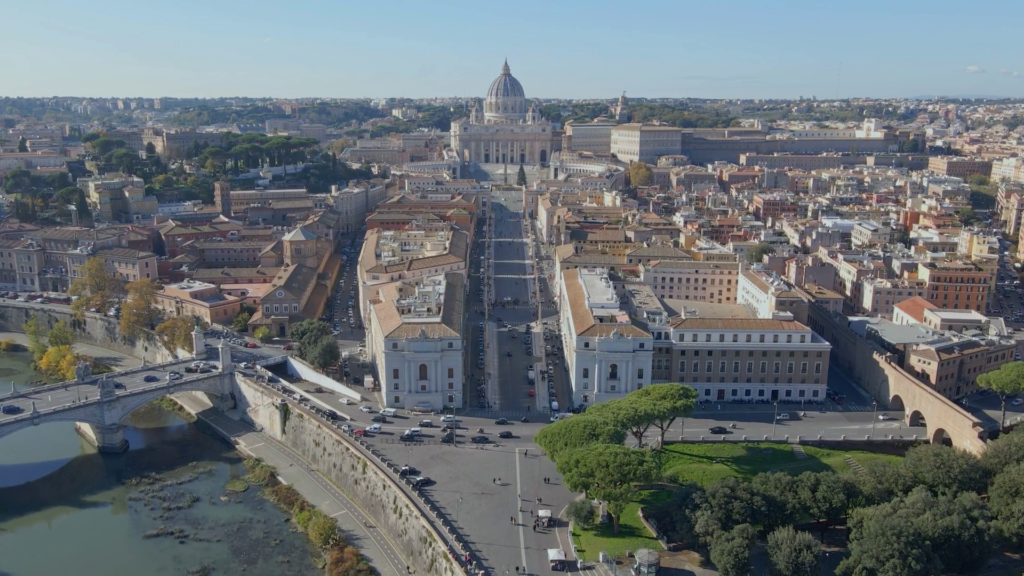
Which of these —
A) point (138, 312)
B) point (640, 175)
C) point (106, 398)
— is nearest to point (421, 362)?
point (106, 398)

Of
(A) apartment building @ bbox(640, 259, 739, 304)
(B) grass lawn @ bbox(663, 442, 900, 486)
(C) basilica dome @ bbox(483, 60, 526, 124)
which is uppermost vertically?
(C) basilica dome @ bbox(483, 60, 526, 124)

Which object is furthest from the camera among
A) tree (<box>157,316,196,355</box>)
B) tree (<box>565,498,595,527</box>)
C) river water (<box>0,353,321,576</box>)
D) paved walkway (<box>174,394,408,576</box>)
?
tree (<box>157,316,196,355</box>)

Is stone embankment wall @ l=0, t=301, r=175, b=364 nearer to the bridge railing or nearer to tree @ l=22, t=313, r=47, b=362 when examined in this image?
tree @ l=22, t=313, r=47, b=362

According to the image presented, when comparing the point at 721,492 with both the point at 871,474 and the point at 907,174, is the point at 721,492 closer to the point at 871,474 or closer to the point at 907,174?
the point at 871,474

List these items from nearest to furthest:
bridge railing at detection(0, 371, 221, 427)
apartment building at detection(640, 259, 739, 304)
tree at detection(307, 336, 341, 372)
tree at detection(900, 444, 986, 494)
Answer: tree at detection(900, 444, 986, 494) → bridge railing at detection(0, 371, 221, 427) → tree at detection(307, 336, 341, 372) → apartment building at detection(640, 259, 739, 304)

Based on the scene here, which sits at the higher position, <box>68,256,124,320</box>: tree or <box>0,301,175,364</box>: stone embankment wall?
<box>68,256,124,320</box>: tree

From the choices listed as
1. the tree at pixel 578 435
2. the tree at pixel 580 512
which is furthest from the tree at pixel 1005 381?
the tree at pixel 580 512

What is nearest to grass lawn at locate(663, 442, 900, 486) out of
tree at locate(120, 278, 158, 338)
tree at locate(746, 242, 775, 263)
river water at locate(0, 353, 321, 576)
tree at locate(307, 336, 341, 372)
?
river water at locate(0, 353, 321, 576)

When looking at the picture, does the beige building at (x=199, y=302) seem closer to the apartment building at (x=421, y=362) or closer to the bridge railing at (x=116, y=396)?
the bridge railing at (x=116, y=396)
